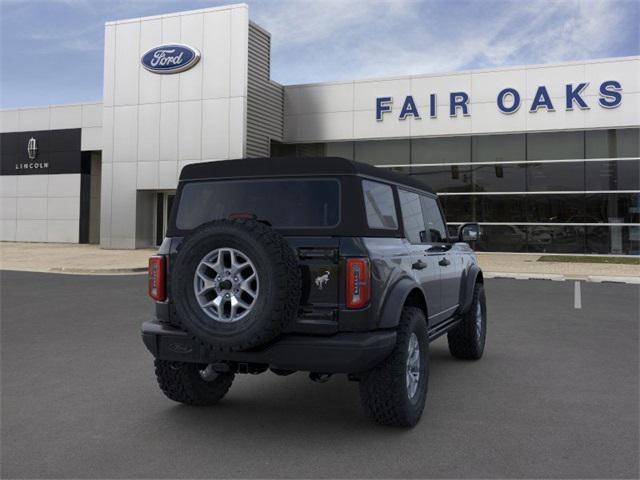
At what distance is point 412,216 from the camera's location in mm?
5117

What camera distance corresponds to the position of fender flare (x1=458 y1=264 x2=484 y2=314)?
618 cm

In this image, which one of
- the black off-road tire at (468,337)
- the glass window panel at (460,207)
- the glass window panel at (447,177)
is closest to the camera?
the black off-road tire at (468,337)

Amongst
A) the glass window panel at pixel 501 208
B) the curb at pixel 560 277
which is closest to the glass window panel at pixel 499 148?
the glass window panel at pixel 501 208

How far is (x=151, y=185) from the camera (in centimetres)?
2639

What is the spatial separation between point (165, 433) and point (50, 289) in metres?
9.98

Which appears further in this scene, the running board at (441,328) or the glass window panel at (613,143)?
the glass window panel at (613,143)

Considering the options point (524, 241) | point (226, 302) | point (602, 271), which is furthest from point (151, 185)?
point (226, 302)

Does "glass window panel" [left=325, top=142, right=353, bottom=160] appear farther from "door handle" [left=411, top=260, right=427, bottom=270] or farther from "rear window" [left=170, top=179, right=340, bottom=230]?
"rear window" [left=170, top=179, right=340, bottom=230]

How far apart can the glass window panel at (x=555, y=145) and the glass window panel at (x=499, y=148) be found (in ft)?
1.12

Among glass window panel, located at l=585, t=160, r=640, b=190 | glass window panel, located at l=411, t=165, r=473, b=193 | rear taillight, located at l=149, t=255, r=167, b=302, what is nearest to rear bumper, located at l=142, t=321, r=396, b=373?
rear taillight, located at l=149, t=255, r=167, b=302

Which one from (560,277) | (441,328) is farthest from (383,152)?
(441,328)

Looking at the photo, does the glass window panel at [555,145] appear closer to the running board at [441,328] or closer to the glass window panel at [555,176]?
the glass window panel at [555,176]

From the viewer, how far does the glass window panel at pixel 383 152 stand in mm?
26062

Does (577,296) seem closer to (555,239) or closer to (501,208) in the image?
(555,239)
